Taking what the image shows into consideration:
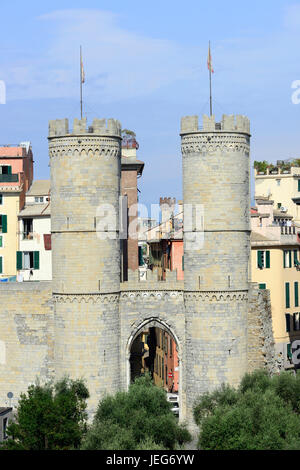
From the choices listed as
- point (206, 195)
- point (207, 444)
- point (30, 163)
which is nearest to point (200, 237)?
point (206, 195)

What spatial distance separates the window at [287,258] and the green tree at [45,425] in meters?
24.4

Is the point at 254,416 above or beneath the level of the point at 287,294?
beneath

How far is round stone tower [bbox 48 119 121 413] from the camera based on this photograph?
54.5m

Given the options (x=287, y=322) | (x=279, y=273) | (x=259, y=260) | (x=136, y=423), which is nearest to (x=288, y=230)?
(x=279, y=273)

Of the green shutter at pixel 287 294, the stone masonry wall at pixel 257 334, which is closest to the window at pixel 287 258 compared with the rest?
the green shutter at pixel 287 294

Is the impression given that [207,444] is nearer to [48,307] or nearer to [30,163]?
[48,307]

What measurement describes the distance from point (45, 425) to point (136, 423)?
4.26 meters

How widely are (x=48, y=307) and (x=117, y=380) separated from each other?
5.42 metres

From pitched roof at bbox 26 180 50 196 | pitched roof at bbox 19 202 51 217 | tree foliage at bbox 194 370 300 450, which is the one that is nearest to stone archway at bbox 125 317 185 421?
tree foliage at bbox 194 370 300 450

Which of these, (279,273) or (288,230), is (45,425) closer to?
(279,273)

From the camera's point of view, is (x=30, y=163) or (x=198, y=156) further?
(x=30, y=163)

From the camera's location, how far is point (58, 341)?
5550 centimetres

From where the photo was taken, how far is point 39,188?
76.6 m

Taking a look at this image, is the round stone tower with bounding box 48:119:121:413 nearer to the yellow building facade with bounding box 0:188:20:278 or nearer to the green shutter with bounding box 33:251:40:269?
the green shutter with bounding box 33:251:40:269
